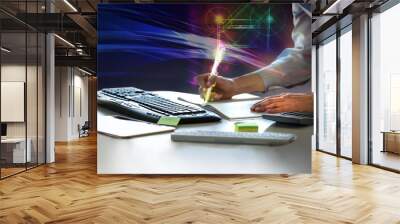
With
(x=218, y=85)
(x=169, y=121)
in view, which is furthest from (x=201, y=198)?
(x=218, y=85)

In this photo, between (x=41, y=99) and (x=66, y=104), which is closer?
(x=41, y=99)

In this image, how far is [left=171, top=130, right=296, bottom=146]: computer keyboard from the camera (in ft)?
20.2

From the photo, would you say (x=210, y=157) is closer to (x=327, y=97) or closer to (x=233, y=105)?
(x=233, y=105)

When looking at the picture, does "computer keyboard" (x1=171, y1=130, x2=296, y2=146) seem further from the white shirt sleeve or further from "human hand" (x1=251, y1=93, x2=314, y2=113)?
the white shirt sleeve

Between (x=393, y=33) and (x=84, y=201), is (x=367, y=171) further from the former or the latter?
(x=84, y=201)

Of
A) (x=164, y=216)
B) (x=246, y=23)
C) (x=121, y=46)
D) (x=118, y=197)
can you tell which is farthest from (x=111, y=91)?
(x=164, y=216)

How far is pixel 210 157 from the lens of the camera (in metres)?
6.27

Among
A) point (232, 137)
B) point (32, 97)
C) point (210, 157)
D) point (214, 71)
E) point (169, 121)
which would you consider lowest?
point (210, 157)

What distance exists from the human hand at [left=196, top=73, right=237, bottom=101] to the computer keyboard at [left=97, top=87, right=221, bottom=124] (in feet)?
1.07

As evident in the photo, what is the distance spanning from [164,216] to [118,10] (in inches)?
151

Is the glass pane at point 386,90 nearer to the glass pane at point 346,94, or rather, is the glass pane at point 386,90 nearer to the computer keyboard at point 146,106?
the glass pane at point 346,94

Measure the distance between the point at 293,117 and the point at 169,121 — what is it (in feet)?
6.79

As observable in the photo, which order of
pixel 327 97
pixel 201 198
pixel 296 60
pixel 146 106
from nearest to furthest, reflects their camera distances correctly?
pixel 201 198 < pixel 146 106 < pixel 296 60 < pixel 327 97

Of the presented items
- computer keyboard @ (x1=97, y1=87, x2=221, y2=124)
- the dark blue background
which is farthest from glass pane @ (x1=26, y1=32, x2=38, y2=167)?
computer keyboard @ (x1=97, y1=87, x2=221, y2=124)
